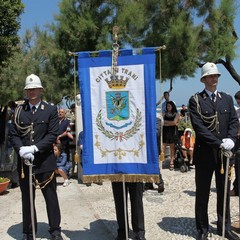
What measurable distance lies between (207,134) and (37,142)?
1.96 metres

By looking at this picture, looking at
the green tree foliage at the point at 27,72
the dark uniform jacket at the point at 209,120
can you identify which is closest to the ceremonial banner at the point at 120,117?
the dark uniform jacket at the point at 209,120

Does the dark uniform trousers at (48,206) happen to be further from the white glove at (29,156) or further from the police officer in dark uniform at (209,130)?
the police officer in dark uniform at (209,130)

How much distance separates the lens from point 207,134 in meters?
4.62

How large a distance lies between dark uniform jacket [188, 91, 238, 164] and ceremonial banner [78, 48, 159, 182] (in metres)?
0.57

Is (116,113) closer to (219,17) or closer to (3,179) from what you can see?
(3,179)

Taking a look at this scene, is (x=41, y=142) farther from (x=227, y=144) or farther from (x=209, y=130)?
(x=227, y=144)

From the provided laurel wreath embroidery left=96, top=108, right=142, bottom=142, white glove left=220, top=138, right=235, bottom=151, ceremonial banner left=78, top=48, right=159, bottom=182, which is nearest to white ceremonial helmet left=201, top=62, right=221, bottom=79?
ceremonial banner left=78, top=48, right=159, bottom=182

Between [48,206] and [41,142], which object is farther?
[48,206]

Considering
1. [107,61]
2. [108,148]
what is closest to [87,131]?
[108,148]

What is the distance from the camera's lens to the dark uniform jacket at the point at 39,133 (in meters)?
4.82

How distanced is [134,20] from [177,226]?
1102 cm

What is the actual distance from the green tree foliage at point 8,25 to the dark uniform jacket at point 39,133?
5.42 m

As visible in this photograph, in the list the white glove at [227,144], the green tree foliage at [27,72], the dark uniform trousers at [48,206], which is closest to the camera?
the white glove at [227,144]

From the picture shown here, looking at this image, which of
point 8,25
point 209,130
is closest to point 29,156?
point 209,130
